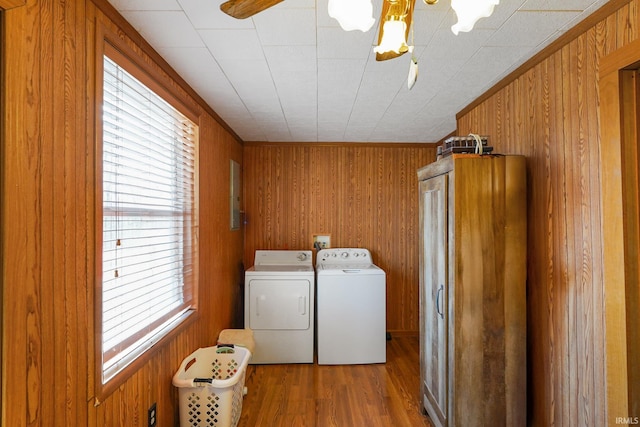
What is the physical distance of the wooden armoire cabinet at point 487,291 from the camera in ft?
5.53

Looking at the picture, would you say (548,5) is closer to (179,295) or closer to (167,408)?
(179,295)

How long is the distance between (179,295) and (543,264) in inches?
82.7

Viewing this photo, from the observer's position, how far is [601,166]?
1.33m

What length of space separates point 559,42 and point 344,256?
2.58 metres

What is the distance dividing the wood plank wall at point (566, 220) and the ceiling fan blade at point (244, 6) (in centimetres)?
135

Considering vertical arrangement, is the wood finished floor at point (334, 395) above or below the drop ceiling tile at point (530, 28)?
below

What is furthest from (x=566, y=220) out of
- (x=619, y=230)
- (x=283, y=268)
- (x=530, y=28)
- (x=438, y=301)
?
(x=283, y=268)

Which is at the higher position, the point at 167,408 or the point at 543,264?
the point at 543,264

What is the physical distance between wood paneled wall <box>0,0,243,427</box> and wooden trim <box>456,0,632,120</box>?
1974 millimetres

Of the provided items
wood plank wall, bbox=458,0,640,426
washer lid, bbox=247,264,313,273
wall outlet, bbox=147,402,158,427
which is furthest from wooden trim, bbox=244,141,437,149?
wall outlet, bbox=147,402,158,427

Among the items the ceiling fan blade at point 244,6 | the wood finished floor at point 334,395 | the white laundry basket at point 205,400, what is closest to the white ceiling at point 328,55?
the ceiling fan blade at point 244,6

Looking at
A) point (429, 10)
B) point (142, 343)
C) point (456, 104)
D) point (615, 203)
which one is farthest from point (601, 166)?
point (142, 343)

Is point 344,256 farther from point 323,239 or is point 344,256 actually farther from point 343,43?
point 343,43

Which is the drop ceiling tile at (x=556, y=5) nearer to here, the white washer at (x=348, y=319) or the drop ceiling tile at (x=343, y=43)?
the drop ceiling tile at (x=343, y=43)
